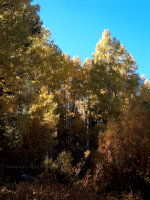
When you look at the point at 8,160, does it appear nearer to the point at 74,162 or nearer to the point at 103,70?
the point at 74,162

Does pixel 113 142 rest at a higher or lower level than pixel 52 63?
lower

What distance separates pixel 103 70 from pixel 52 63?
4.99 m

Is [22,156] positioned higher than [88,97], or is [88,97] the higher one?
[88,97]

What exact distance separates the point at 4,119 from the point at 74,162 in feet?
26.1

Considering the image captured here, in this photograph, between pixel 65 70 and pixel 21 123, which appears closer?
pixel 21 123

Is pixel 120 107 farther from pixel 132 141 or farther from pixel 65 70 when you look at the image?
pixel 132 141

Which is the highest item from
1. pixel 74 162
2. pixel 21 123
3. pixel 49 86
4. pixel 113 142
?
pixel 49 86

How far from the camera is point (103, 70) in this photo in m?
14.5

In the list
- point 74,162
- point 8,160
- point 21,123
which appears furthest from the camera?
point 74,162

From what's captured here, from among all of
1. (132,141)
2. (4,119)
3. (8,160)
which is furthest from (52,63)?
(132,141)

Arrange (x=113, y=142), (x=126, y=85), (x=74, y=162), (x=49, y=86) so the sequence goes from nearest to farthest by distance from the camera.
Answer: (x=113, y=142) → (x=74, y=162) → (x=49, y=86) → (x=126, y=85)

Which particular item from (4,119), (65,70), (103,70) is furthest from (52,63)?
(4,119)

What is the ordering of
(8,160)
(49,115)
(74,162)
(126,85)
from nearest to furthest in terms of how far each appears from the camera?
1. (8,160)
2. (49,115)
3. (74,162)
4. (126,85)

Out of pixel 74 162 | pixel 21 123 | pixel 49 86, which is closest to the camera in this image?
pixel 21 123
